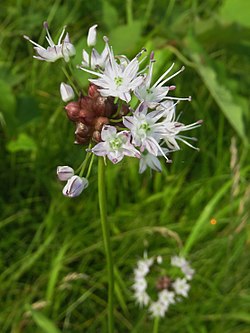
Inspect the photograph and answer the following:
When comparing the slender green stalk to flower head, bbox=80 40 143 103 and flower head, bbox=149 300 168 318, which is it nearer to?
flower head, bbox=149 300 168 318

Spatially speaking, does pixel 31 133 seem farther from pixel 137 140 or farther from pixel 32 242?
pixel 137 140

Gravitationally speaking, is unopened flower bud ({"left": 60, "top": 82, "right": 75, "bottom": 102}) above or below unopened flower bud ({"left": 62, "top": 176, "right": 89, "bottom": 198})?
above

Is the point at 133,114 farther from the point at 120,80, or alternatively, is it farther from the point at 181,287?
the point at 181,287

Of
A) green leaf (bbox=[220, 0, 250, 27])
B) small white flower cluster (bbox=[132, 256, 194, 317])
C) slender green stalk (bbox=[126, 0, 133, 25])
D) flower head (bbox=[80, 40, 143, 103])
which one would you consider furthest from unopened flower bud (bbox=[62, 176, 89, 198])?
green leaf (bbox=[220, 0, 250, 27])

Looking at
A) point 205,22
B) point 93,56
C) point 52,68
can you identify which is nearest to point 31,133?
point 52,68

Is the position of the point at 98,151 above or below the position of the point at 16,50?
below

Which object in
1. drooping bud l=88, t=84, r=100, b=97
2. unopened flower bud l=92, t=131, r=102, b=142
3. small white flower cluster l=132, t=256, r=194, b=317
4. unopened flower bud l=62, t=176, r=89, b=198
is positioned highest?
drooping bud l=88, t=84, r=100, b=97

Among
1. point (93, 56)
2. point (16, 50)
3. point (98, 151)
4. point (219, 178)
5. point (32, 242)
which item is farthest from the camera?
point (16, 50)
